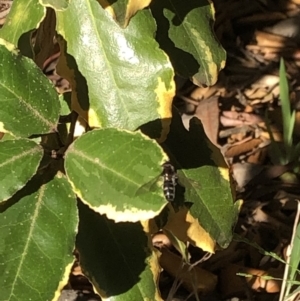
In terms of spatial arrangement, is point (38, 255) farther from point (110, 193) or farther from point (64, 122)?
point (64, 122)

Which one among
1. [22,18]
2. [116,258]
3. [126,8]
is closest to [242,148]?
[116,258]

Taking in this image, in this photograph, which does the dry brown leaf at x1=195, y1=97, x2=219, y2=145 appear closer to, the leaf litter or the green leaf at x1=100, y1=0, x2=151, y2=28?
the leaf litter

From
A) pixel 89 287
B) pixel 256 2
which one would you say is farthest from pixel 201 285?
pixel 256 2

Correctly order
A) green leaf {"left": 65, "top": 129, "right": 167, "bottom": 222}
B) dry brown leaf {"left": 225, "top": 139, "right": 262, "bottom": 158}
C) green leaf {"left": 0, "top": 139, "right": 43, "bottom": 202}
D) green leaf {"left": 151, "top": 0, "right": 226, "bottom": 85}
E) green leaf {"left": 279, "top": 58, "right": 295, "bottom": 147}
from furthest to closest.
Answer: dry brown leaf {"left": 225, "top": 139, "right": 262, "bottom": 158}
green leaf {"left": 279, "top": 58, "right": 295, "bottom": 147}
green leaf {"left": 151, "top": 0, "right": 226, "bottom": 85}
green leaf {"left": 0, "top": 139, "right": 43, "bottom": 202}
green leaf {"left": 65, "top": 129, "right": 167, "bottom": 222}

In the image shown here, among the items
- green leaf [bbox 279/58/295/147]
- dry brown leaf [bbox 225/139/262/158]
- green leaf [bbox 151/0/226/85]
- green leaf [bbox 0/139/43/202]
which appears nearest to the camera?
green leaf [bbox 0/139/43/202]

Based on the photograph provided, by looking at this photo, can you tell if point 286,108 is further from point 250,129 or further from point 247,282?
point 247,282

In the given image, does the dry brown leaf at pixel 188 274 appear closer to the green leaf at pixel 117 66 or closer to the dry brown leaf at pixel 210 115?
the dry brown leaf at pixel 210 115

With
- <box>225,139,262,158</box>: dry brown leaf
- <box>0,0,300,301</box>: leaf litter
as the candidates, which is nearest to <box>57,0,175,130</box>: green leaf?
<box>0,0,300,301</box>: leaf litter
